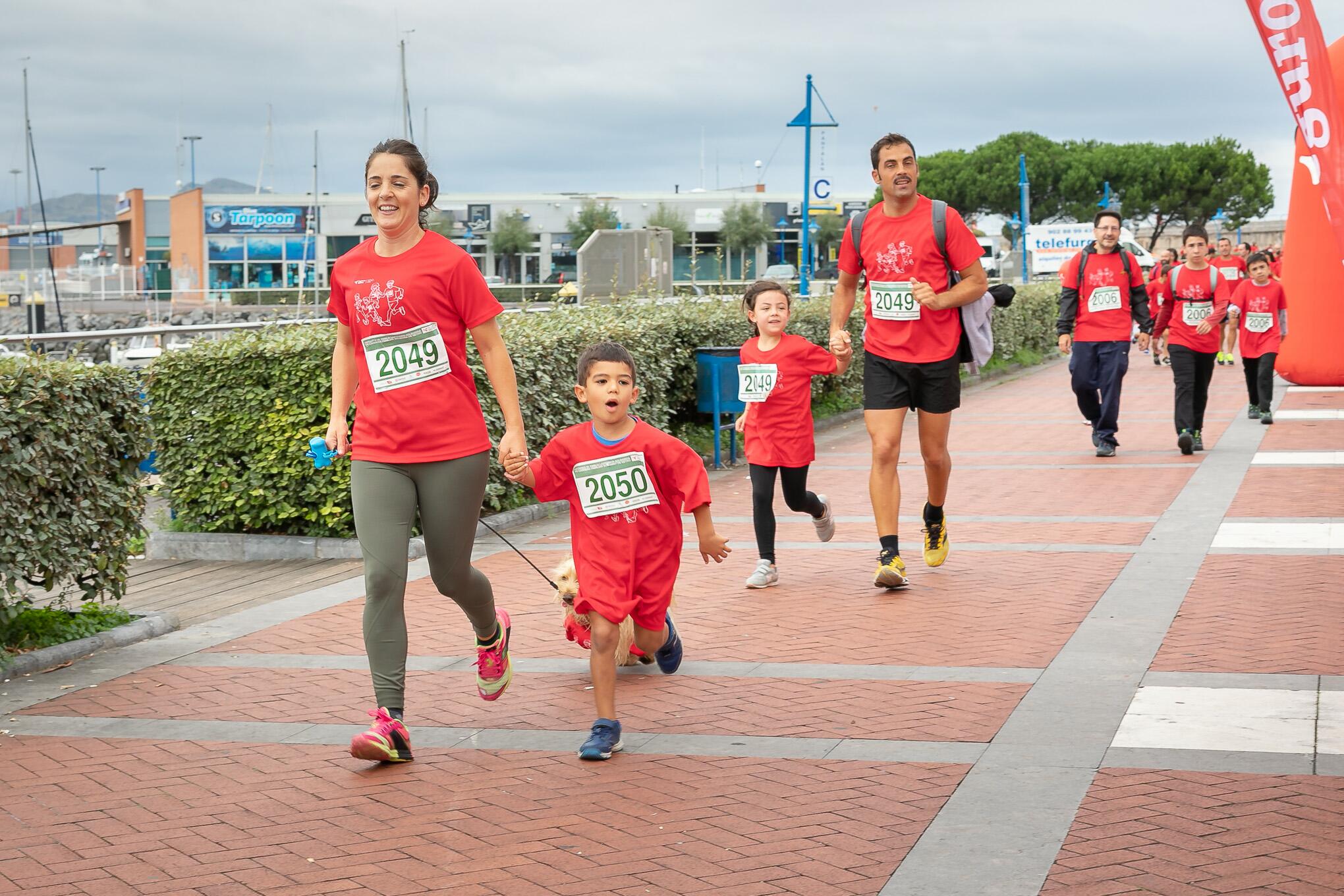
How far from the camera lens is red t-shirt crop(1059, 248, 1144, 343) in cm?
1334

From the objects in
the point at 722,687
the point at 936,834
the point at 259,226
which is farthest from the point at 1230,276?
the point at 259,226

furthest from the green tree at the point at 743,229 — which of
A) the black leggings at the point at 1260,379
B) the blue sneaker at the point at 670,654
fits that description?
the blue sneaker at the point at 670,654

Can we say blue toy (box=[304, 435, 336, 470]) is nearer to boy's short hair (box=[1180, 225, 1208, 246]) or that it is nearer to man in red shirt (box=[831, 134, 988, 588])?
man in red shirt (box=[831, 134, 988, 588])

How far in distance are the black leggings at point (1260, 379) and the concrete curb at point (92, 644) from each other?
12.2 m

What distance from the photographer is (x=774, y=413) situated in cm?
823

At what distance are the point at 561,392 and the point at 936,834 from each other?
7.76 m

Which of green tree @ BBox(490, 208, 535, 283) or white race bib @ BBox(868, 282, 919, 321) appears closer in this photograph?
white race bib @ BBox(868, 282, 919, 321)

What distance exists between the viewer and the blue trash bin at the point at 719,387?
13.8 meters

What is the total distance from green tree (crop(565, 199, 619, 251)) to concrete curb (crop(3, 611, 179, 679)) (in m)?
68.8

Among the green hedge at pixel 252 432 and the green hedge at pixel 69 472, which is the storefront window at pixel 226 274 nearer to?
the green hedge at pixel 252 432

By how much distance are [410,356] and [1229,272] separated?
14.4 meters

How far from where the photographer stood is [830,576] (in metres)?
8.50

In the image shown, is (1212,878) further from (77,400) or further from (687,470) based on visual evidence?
(77,400)

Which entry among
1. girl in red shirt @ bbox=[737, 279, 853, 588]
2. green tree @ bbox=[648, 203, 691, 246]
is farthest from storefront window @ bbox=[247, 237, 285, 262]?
girl in red shirt @ bbox=[737, 279, 853, 588]
